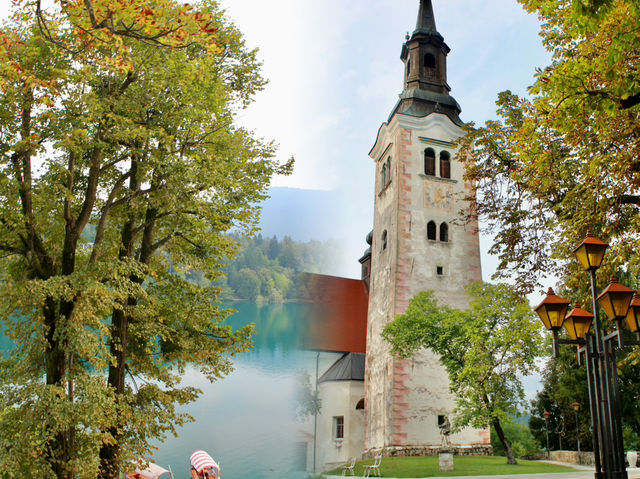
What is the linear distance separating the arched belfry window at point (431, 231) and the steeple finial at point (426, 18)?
1198cm

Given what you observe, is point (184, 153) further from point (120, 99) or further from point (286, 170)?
point (286, 170)

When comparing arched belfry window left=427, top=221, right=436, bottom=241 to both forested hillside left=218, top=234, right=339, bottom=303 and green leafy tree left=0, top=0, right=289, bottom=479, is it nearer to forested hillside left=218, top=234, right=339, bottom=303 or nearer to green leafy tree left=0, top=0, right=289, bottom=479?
forested hillside left=218, top=234, right=339, bottom=303

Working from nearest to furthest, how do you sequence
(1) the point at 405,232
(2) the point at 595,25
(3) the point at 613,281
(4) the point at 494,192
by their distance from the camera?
(2) the point at 595,25, (3) the point at 613,281, (4) the point at 494,192, (1) the point at 405,232

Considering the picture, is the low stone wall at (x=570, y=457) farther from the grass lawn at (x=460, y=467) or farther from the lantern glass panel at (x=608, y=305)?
the lantern glass panel at (x=608, y=305)

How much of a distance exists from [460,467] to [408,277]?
9.61 metres

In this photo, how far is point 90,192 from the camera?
33.6 feet

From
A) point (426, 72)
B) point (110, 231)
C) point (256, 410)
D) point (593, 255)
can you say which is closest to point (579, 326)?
point (593, 255)

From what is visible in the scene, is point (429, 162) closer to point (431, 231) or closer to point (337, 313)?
point (431, 231)

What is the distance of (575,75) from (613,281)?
2.50 metres

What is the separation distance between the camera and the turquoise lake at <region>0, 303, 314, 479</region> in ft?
106

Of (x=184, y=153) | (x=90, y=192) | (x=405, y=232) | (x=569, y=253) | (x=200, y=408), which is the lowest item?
(x=200, y=408)

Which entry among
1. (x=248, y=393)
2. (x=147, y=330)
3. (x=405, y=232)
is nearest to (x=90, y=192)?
(x=147, y=330)

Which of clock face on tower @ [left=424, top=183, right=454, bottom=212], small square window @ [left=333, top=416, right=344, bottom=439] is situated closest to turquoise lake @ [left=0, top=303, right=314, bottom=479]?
small square window @ [left=333, top=416, right=344, bottom=439]

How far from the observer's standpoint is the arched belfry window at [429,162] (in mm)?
28953
